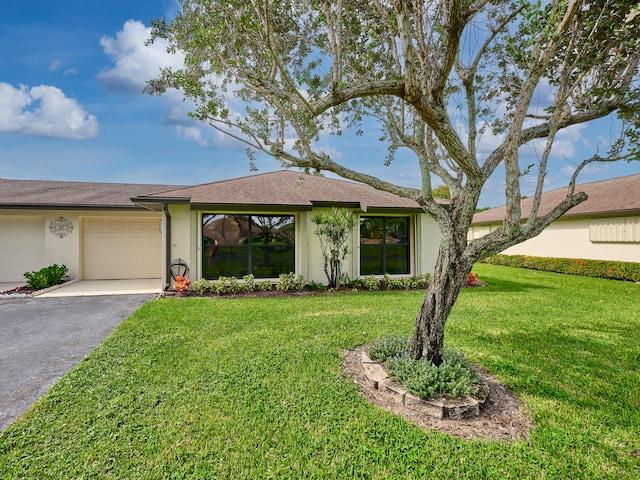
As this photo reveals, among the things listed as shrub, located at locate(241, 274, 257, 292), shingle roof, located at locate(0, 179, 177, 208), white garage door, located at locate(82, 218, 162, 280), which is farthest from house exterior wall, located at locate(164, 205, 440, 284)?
white garage door, located at locate(82, 218, 162, 280)

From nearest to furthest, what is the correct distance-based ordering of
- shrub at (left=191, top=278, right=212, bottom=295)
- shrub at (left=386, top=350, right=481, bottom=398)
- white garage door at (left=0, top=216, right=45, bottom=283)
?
shrub at (left=386, top=350, right=481, bottom=398) < shrub at (left=191, top=278, right=212, bottom=295) < white garage door at (left=0, top=216, right=45, bottom=283)

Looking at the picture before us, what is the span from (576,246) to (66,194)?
901 inches

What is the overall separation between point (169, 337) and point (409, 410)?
164 inches

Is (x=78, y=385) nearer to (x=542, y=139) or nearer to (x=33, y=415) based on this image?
(x=33, y=415)

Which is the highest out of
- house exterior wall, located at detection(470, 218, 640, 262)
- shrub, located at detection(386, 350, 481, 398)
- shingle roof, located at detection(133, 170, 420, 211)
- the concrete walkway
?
shingle roof, located at detection(133, 170, 420, 211)

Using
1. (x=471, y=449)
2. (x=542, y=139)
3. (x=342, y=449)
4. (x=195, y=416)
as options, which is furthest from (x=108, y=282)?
(x=542, y=139)

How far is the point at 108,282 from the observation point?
36.4ft

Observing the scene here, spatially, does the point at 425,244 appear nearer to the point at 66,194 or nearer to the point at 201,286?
the point at 201,286

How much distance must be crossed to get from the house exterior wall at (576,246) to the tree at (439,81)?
12.1 metres

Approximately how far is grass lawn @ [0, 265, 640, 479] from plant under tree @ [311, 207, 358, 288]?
389 centimetres

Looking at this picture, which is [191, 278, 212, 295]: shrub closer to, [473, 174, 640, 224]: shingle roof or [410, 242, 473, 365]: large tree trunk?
[410, 242, 473, 365]: large tree trunk

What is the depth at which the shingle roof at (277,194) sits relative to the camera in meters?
9.33

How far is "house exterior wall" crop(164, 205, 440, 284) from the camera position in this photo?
9.63 metres

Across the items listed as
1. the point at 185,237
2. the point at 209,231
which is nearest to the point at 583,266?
the point at 209,231
